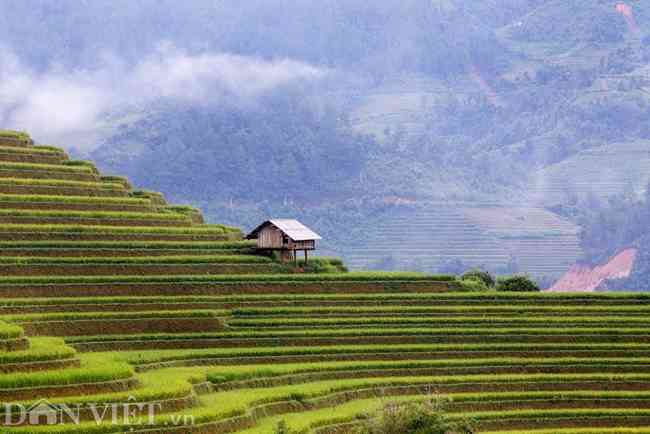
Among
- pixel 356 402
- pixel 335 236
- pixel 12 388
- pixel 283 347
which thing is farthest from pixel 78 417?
pixel 335 236

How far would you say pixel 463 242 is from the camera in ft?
624

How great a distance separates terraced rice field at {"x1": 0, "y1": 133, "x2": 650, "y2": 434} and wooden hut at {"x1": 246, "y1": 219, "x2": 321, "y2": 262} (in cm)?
104

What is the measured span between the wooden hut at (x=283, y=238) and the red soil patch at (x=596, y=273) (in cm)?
11352

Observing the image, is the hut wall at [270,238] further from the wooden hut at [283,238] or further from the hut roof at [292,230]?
the hut roof at [292,230]

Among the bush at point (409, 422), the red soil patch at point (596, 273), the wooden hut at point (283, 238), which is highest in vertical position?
the red soil patch at point (596, 273)

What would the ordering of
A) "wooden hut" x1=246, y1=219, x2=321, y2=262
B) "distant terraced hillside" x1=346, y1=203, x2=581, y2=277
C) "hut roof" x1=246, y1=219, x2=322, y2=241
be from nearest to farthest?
"hut roof" x1=246, y1=219, x2=322, y2=241 → "wooden hut" x1=246, y1=219, x2=321, y2=262 → "distant terraced hillside" x1=346, y1=203, x2=581, y2=277

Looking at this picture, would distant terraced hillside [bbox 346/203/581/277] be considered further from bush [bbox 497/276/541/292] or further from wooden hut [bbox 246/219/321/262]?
wooden hut [bbox 246/219/321/262]

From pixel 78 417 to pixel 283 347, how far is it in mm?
19798

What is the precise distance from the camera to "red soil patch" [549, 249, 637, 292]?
180 metres

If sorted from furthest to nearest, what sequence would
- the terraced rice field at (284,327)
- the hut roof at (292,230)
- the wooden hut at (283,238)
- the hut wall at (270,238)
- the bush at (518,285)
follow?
the bush at (518,285) → the hut wall at (270,238) → the wooden hut at (283,238) → the hut roof at (292,230) → the terraced rice field at (284,327)

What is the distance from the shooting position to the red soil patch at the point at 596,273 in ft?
592

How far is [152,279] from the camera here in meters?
59.7

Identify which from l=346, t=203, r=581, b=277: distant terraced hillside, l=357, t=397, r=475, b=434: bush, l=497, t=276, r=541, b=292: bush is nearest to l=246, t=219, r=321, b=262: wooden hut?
l=497, t=276, r=541, b=292: bush

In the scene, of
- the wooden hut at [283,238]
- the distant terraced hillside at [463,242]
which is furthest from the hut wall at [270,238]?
the distant terraced hillside at [463,242]
